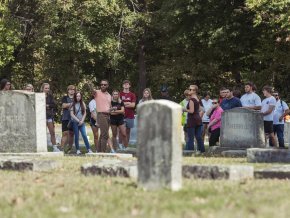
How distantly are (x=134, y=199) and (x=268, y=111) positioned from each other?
11039mm

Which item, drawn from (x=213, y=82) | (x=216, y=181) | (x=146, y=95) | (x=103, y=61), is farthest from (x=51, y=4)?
(x=216, y=181)

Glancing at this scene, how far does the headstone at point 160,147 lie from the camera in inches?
324

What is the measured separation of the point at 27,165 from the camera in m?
11.5

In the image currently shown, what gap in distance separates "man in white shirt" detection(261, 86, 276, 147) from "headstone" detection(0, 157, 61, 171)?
773 cm

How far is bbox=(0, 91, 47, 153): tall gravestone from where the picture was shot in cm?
1605

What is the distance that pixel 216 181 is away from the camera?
938 centimetres

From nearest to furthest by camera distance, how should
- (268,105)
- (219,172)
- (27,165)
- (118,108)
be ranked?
(219,172), (27,165), (118,108), (268,105)

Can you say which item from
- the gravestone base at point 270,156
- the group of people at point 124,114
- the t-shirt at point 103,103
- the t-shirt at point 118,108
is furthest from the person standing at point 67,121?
the gravestone base at point 270,156

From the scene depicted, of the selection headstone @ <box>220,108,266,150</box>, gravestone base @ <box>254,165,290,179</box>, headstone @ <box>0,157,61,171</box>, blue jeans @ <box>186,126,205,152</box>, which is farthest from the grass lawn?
headstone @ <box>220,108,266,150</box>

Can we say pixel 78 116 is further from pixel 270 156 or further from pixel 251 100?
pixel 270 156

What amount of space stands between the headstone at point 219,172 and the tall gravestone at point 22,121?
669cm

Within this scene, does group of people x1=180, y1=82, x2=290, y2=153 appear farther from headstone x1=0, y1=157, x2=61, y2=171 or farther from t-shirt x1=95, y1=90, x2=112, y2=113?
headstone x1=0, y1=157, x2=61, y2=171

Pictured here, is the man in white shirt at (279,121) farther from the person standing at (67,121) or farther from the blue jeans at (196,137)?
the person standing at (67,121)

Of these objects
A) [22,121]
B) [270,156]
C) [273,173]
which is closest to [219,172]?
[273,173]
